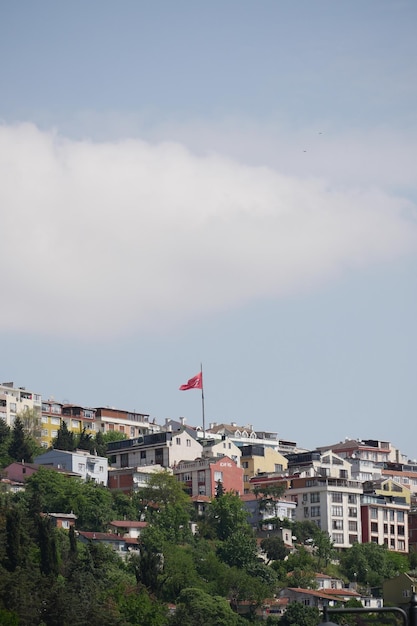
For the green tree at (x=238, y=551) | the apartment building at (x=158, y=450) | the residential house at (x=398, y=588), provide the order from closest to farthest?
1. the green tree at (x=238, y=551)
2. the residential house at (x=398, y=588)
3. the apartment building at (x=158, y=450)

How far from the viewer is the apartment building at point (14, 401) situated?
529 ft

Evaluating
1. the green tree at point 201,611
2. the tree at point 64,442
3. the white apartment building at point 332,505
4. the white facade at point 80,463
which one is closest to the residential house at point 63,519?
the green tree at point 201,611

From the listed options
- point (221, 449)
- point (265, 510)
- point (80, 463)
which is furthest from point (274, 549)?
point (221, 449)

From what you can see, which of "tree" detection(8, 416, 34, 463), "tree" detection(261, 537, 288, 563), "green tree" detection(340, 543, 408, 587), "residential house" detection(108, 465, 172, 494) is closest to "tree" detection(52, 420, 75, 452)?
"tree" detection(8, 416, 34, 463)

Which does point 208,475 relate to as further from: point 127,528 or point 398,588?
point 398,588

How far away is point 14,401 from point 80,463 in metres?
27.9

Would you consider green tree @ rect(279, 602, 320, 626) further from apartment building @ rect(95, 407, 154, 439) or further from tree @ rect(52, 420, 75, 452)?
apartment building @ rect(95, 407, 154, 439)

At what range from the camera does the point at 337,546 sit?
138 meters

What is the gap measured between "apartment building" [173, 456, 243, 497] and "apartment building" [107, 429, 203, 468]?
2403 millimetres

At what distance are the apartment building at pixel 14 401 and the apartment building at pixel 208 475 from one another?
900 inches

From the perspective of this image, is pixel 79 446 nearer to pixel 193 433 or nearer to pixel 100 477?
pixel 100 477

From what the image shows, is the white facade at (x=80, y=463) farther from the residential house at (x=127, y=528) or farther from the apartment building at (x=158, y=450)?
the residential house at (x=127, y=528)

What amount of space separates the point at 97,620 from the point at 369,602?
41350 millimetres

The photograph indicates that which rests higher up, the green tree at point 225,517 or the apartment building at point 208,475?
the apartment building at point 208,475
